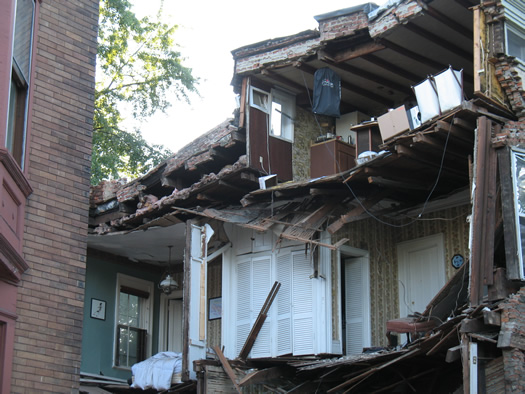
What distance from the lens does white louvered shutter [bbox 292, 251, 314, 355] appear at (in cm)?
1664

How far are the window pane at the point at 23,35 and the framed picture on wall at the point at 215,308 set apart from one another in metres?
10.1

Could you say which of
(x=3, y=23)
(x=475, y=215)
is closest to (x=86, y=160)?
(x=3, y=23)

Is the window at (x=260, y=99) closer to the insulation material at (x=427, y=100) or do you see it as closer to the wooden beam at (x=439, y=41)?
the wooden beam at (x=439, y=41)

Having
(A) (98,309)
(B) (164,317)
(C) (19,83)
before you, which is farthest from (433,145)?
(B) (164,317)

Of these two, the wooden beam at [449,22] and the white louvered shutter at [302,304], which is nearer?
the wooden beam at [449,22]

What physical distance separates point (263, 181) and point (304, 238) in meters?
1.80

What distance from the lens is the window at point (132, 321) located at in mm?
20984

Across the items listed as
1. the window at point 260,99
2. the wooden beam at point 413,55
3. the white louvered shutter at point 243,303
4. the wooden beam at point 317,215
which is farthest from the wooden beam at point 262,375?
the wooden beam at point 413,55

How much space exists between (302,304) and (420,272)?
8.84ft

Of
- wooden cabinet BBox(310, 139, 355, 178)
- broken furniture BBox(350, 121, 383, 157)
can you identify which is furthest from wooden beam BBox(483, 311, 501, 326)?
wooden cabinet BBox(310, 139, 355, 178)

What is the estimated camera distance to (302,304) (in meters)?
17.0

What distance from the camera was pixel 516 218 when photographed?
13.3 meters

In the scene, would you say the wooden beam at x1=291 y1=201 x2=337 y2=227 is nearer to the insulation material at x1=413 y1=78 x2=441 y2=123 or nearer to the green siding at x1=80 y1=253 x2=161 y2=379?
the insulation material at x1=413 y1=78 x2=441 y2=123

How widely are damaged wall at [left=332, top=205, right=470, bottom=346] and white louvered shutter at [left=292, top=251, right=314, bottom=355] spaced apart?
495mm
